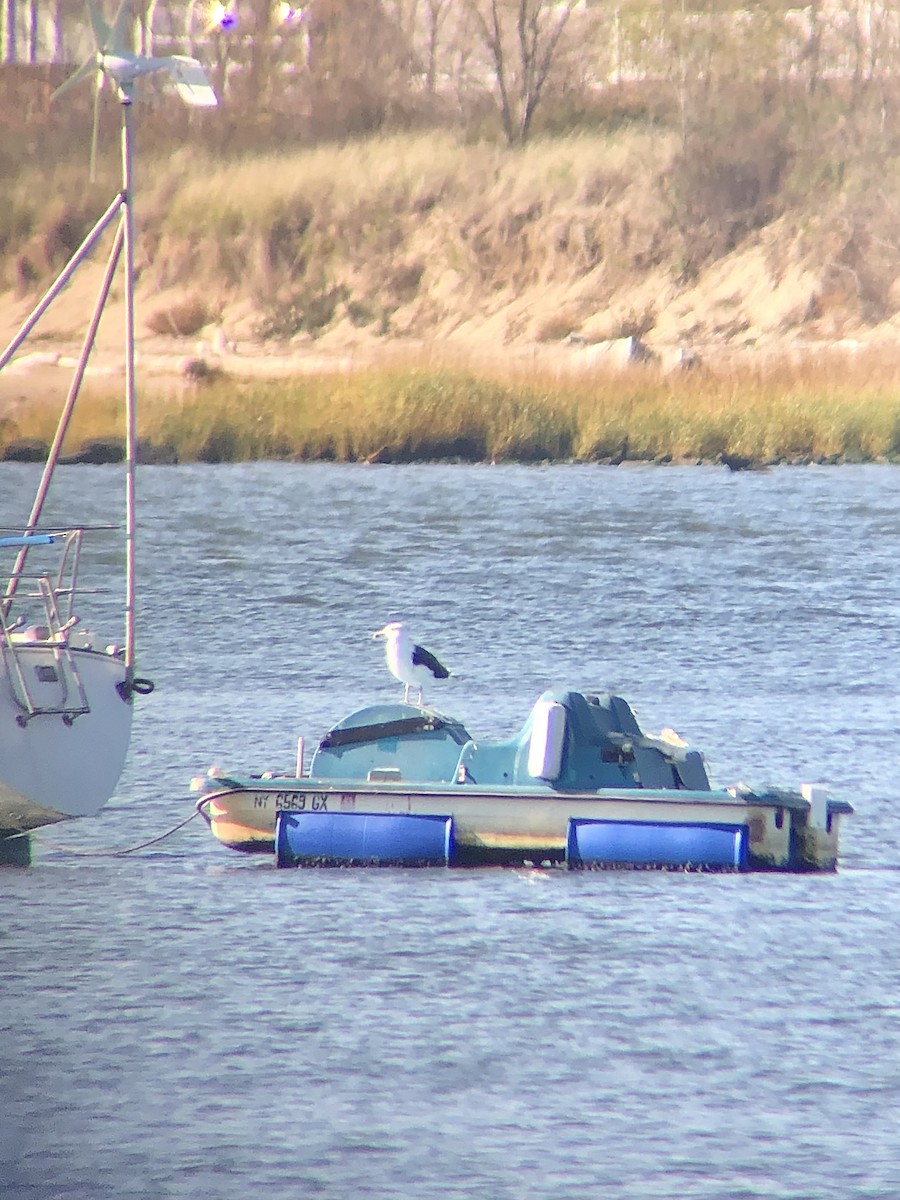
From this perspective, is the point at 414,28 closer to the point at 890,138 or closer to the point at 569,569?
the point at 890,138

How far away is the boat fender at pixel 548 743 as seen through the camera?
70.7ft

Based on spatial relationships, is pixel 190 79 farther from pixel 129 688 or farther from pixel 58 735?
pixel 58 735

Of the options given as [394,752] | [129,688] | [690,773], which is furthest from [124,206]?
[690,773]

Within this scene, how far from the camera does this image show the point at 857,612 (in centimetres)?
4228

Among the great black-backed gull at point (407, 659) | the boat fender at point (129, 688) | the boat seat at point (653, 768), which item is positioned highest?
the great black-backed gull at point (407, 659)

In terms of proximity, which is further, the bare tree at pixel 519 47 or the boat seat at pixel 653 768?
the bare tree at pixel 519 47

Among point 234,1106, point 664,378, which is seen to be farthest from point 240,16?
point 234,1106

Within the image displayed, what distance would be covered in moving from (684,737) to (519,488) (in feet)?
112

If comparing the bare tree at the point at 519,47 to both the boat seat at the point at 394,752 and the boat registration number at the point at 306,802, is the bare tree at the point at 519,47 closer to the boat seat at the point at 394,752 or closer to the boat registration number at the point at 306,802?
the boat seat at the point at 394,752

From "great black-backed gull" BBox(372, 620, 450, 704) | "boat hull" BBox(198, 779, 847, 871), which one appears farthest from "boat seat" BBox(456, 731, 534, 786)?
"great black-backed gull" BBox(372, 620, 450, 704)

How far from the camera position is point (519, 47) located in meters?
101

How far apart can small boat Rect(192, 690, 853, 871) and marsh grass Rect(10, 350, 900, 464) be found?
45.1 m

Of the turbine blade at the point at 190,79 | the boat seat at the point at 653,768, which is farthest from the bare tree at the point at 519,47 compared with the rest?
the boat seat at the point at 653,768

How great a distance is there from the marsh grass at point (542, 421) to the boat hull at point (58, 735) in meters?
44.7
